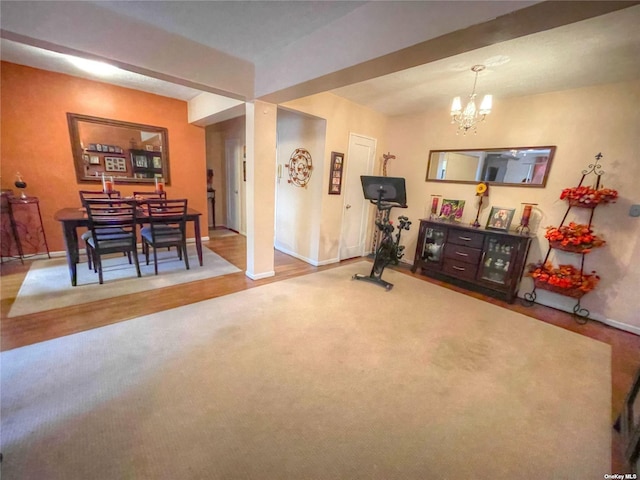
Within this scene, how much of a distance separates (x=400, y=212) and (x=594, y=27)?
9.48ft

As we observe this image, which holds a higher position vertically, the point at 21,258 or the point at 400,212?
the point at 400,212

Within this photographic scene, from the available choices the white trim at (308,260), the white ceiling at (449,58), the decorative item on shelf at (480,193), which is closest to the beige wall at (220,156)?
the white trim at (308,260)

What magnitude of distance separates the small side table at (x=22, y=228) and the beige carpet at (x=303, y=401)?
2352 millimetres

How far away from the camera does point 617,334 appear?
2.51 meters

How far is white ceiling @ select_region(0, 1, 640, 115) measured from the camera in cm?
172

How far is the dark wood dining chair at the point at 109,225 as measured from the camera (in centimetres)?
270

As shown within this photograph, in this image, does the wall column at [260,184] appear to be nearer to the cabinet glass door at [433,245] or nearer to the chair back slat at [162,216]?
the chair back slat at [162,216]

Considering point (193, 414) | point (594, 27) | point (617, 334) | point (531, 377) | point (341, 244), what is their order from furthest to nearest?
point (341, 244)
point (617, 334)
point (531, 377)
point (594, 27)
point (193, 414)

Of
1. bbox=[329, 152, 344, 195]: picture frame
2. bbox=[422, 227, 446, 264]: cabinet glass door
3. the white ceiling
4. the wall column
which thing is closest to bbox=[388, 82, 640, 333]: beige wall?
the white ceiling

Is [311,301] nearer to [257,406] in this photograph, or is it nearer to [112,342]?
[257,406]

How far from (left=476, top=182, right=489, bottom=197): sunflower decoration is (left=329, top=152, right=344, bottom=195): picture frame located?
5.99ft

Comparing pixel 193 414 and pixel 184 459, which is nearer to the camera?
pixel 184 459

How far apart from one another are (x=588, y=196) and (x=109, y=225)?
499 cm

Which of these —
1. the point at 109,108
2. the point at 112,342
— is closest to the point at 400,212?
the point at 112,342
